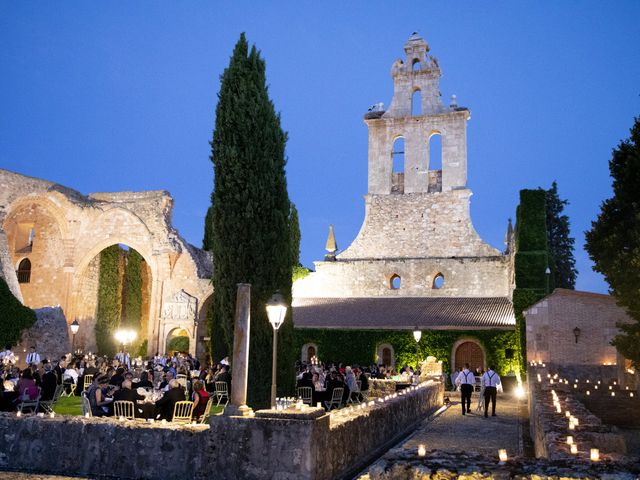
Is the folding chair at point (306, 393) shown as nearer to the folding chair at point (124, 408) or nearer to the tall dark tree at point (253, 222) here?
the tall dark tree at point (253, 222)

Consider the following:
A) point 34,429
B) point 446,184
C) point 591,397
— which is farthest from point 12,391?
point 446,184

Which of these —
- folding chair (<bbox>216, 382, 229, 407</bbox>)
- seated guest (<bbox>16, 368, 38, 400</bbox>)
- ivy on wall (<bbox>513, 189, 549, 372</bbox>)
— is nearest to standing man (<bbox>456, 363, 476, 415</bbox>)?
folding chair (<bbox>216, 382, 229, 407</bbox>)

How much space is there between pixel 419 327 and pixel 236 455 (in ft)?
70.8

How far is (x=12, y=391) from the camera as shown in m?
12.3

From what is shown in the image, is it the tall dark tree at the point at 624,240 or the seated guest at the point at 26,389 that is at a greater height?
the tall dark tree at the point at 624,240

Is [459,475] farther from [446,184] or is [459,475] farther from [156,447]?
[446,184]

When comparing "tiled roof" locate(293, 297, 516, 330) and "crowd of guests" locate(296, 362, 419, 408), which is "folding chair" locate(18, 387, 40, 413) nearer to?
"crowd of guests" locate(296, 362, 419, 408)

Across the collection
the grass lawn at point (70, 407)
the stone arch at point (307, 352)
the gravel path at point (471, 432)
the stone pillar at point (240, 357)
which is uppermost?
the stone pillar at point (240, 357)

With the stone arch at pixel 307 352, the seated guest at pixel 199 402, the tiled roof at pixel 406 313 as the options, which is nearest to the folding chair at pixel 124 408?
the seated guest at pixel 199 402

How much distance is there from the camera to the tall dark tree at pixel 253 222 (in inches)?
624

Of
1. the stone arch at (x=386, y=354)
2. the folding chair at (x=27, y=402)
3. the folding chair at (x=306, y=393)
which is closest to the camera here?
the folding chair at (x=27, y=402)

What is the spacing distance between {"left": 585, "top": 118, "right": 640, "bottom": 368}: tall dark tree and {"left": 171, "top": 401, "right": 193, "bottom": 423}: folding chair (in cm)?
1011

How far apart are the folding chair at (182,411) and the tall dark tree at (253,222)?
470 cm

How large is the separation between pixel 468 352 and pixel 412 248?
25.9 ft
